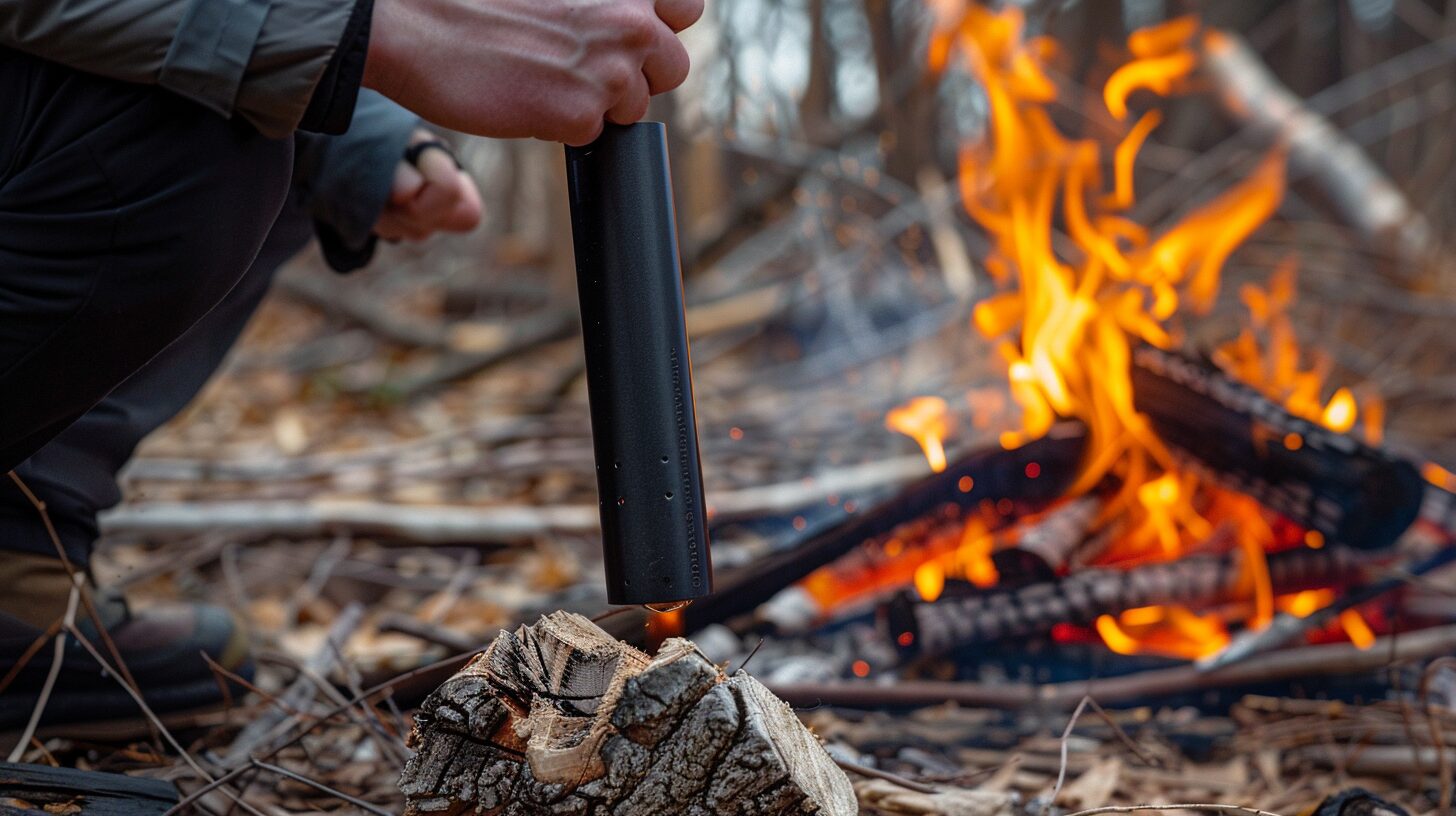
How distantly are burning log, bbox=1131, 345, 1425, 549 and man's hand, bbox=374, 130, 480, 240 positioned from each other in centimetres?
130

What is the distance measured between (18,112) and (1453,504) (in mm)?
2278

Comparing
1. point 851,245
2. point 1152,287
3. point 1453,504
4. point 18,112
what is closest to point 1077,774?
point 1453,504

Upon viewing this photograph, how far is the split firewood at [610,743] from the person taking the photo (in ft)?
3.09

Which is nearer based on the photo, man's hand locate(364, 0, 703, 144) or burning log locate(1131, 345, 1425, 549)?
man's hand locate(364, 0, 703, 144)

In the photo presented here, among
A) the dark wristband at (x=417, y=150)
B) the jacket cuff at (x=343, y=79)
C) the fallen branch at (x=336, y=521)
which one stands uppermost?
the jacket cuff at (x=343, y=79)

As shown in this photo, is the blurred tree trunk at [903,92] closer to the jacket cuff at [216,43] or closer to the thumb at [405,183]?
the thumb at [405,183]

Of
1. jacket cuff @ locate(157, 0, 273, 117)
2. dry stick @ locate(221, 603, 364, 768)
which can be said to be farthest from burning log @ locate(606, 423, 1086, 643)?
jacket cuff @ locate(157, 0, 273, 117)

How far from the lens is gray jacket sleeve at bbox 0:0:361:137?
1063mm

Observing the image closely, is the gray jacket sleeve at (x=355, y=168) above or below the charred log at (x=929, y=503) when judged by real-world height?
above

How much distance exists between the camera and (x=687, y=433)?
115 centimetres

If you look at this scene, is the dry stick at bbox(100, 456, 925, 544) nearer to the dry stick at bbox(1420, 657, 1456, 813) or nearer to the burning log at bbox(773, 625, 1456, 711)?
the burning log at bbox(773, 625, 1456, 711)

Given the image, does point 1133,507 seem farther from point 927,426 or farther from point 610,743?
point 610,743

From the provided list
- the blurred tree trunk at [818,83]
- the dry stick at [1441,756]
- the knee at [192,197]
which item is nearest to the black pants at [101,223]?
the knee at [192,197]

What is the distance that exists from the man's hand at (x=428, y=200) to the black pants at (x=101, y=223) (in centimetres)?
60
